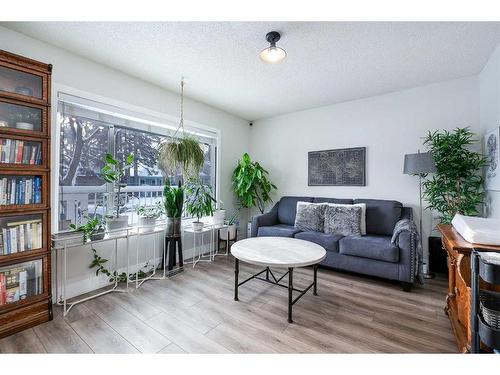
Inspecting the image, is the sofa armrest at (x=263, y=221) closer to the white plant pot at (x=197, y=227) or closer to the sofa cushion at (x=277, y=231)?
the sofa cushion at (x=277, y=231)

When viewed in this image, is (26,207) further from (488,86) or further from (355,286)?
(488,86)

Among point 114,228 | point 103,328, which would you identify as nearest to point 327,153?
point 114,228

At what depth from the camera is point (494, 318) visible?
3.56ft

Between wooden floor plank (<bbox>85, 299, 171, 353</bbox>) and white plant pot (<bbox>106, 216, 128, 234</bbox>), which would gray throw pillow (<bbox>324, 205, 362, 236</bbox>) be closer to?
wooden floor plank (<bbox>85, 299, 171, 353</bbox>)

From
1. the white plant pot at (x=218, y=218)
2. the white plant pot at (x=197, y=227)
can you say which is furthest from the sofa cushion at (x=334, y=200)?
the white plant pot at (x=197, y=227)

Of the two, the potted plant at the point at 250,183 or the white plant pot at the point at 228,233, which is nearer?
the white plant pot at the point at 228,233

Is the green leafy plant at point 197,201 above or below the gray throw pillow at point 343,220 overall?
above

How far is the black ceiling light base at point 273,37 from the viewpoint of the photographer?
6.29ft

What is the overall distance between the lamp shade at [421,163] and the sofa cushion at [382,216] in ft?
1.84

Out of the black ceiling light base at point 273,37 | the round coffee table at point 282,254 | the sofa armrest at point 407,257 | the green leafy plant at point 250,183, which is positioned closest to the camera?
the round coffee table at point 282,254

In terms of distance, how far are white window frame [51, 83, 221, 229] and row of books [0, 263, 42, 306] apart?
50 cm

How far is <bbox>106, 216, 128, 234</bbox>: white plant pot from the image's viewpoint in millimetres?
2428

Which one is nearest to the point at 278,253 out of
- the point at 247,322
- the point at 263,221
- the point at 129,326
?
the point at 247,322

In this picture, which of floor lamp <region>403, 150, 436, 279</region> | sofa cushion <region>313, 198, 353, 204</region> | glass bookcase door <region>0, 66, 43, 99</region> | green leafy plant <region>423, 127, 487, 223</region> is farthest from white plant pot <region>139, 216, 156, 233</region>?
green leafy plant <region>423, 127, 487, 223</region>
